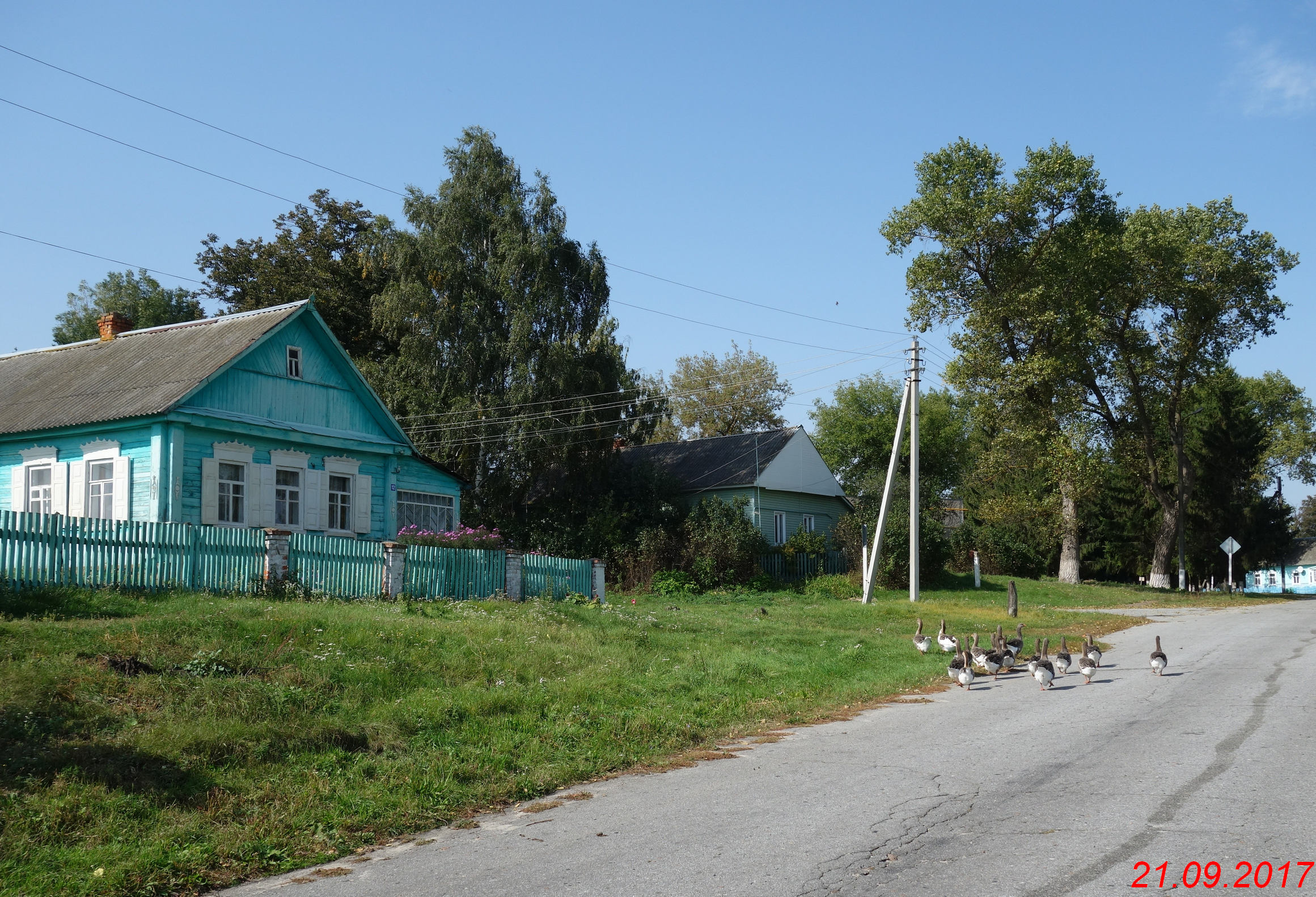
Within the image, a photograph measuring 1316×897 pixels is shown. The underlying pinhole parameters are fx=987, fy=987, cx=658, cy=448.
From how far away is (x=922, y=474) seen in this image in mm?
59000

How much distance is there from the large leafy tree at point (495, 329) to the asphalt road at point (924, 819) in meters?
22.8

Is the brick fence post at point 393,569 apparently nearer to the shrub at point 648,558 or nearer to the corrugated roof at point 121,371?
the corrugated roof at point 121,371

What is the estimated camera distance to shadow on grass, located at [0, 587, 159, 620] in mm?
11781

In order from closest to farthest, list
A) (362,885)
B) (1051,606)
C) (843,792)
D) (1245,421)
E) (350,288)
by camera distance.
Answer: (362,885)
(843,792)
(1051,606)
(350,288)
(1245,421)

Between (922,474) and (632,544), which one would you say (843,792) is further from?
(922,474)

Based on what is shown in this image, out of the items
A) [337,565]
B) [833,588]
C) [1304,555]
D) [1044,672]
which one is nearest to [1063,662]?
[1044,672]

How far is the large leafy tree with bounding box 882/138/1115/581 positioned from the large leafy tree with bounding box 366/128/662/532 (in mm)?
13250

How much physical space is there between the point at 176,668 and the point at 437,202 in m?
26.0

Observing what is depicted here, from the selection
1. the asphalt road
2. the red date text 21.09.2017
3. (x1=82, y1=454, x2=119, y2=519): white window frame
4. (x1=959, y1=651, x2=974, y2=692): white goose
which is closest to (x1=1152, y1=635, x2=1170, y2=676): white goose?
(x1=959, y1=651, x2=974, y2=692): white goose

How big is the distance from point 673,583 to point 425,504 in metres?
8.42

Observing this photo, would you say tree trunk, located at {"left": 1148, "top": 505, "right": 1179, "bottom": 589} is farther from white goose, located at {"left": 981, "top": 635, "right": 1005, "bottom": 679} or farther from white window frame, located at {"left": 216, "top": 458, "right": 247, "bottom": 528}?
white window frame, located at {"left": 216, "top": 458, "right": 247, "bottom": 528}

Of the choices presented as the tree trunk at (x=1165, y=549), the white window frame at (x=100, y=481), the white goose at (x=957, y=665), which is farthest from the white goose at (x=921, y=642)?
the tree trunk at (x=1165, y=549)

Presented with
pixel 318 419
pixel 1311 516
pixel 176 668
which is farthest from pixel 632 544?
pixel 1311 516

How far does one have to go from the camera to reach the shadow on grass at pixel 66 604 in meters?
11.8
